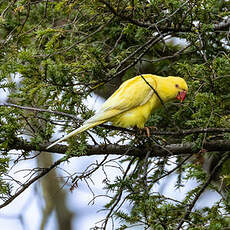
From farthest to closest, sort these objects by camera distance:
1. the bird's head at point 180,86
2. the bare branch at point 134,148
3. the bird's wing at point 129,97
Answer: the bird's head at point 180,86
the bird's wing at point 129,97
the bare branch at point 134,148

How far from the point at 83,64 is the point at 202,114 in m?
0.99

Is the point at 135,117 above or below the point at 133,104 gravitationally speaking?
below

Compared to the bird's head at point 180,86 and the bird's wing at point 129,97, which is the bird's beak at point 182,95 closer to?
the bird's head at point 180,86

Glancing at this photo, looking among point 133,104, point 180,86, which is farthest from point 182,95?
point 133,104

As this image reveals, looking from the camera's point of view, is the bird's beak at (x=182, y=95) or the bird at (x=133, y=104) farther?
the bird's beak at (x=182, y=95)

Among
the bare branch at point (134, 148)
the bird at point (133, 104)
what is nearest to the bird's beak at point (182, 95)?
the bird at point (133, 104)

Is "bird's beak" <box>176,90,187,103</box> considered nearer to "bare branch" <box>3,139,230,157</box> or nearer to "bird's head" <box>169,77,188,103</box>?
"bird's head" <box>169,77,188,103</box>

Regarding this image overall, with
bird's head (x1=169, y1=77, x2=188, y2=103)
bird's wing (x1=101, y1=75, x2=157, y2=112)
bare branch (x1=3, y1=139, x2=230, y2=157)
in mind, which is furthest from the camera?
bird's head (x1=169, y1=77, x2=188, y2=103)

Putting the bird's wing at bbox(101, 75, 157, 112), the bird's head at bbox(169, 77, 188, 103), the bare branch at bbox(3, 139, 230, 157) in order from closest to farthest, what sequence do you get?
the bare branch at bbox(3, 139, 230, 157)
the bird's wing at bbox(101, 75, 157, 112)
the bird's head at bbox(169, 77, 188, 103)

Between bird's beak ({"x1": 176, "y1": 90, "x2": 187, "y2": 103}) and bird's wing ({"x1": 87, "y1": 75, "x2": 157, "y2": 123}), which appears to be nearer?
bird's wing ({"x1": 87, "y1": 75, "x2": 157, "y2": 123})

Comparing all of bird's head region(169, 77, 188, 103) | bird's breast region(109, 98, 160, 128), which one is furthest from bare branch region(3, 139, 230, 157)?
bird's head region(169, 77, 188, 103)

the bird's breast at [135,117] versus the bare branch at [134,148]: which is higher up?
the bird's breast at [135,117]

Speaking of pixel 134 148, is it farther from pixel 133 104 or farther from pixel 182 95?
pixel 182 95

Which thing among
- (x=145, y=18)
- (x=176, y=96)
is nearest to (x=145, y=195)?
(x=176, y=96)
